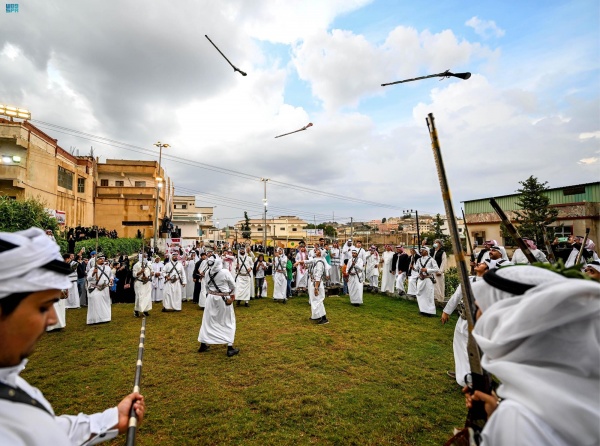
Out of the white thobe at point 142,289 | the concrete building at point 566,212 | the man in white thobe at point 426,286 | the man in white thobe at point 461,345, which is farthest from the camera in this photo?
the concrete building at point 566,212

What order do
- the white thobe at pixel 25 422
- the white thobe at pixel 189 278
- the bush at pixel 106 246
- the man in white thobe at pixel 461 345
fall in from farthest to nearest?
the bush at pixel 106 246
the white thobe at pixel 189 278
the man in white thobe at pixel 461 345
the white thobe at pixel 25 422

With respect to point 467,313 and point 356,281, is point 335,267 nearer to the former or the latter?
point 356,281

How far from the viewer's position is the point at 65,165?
86.7 feet

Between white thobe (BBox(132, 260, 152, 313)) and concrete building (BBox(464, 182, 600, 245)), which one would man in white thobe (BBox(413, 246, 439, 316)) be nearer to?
white thobe (BBox(132, 260, 152, 313))

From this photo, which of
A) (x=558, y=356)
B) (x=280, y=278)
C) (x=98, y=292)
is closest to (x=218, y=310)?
(x=98, y=292)

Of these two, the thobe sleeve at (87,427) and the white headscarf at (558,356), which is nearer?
the white headscarf at (558,356)

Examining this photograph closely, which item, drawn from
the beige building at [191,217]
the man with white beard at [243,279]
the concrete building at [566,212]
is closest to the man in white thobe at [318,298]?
the man with white beard at [243,279]

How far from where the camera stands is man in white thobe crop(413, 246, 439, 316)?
9578mm

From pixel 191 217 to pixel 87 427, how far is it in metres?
45.2

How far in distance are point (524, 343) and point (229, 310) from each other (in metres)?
6.08

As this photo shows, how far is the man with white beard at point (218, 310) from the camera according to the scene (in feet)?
21.3

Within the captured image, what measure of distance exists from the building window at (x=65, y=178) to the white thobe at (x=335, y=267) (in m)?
24.3

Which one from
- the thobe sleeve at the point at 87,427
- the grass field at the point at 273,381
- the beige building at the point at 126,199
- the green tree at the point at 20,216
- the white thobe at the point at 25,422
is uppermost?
the beige building at the point at 126,199

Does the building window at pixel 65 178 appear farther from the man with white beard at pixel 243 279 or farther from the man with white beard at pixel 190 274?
the man with white beard at pixel 243 279
